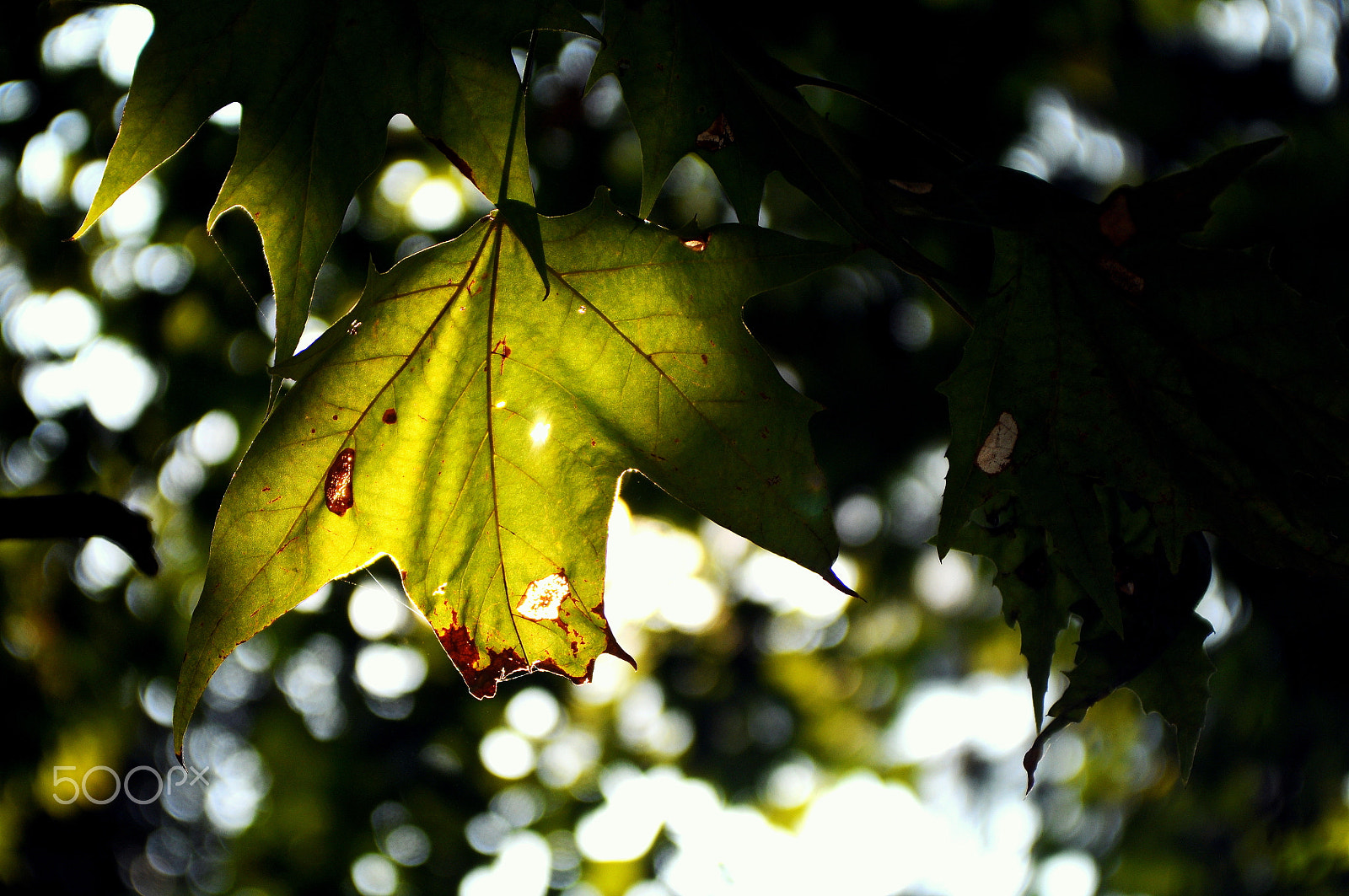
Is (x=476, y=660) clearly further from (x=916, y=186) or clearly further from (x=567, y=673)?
(x=916, y=186)

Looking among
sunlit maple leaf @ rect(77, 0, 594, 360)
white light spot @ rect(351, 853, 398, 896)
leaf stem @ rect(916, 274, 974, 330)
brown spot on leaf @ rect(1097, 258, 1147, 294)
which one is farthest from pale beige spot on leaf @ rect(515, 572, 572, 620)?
white light spot @ rect(351, 853, 398, 896)

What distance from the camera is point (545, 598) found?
33.4 inches

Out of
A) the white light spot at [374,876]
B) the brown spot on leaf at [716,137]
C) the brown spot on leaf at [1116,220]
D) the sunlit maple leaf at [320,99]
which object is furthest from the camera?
the white light spot at [374,876]

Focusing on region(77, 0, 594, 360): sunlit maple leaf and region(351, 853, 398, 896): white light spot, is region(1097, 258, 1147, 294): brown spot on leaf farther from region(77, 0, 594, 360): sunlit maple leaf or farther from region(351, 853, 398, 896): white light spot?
region(351, 853, 398, 896): white light spot

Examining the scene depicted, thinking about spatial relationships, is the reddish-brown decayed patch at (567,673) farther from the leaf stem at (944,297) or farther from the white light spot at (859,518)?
the white light spot at (859,518)

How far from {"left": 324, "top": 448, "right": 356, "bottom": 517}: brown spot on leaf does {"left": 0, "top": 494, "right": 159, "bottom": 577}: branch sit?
0.22 meters

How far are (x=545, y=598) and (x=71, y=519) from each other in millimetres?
519

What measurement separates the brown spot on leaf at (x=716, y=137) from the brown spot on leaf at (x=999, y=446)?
16.2 inches

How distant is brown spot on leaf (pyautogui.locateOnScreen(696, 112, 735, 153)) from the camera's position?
0.87 metres

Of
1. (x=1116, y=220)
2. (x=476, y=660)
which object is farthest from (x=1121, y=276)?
(x=476, y=660)

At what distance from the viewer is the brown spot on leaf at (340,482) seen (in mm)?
850

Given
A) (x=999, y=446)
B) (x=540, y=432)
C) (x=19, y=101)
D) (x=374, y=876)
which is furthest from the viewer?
(x=374, y=876)

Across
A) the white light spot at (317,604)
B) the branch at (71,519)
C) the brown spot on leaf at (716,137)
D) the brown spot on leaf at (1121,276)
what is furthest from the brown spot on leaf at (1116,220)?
the white light spot at (317,604)

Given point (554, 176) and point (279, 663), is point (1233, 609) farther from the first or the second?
point (279, 663)
